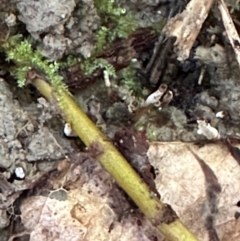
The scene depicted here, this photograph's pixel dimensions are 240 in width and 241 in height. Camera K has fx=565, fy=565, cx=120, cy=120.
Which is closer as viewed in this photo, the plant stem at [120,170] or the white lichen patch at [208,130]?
the plant stem at [120,170]

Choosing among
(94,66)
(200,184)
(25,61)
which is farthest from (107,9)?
(200,184)

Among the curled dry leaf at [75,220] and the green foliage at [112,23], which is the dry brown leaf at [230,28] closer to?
the green foliage at [112,23]

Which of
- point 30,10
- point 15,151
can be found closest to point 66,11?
point 30,10

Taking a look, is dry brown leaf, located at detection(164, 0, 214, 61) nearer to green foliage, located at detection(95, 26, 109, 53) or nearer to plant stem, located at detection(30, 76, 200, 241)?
green foliage, located at detection(95, 26, 109, 53)

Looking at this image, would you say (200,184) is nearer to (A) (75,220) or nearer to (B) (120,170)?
(B) (120,170)

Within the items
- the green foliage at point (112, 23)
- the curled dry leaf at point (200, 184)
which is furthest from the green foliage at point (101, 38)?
the curled dry leaf at point (200, 184)

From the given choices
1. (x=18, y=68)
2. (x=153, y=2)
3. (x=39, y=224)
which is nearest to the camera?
(x=39, y=224)

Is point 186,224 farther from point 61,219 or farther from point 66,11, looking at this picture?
point 66,11
